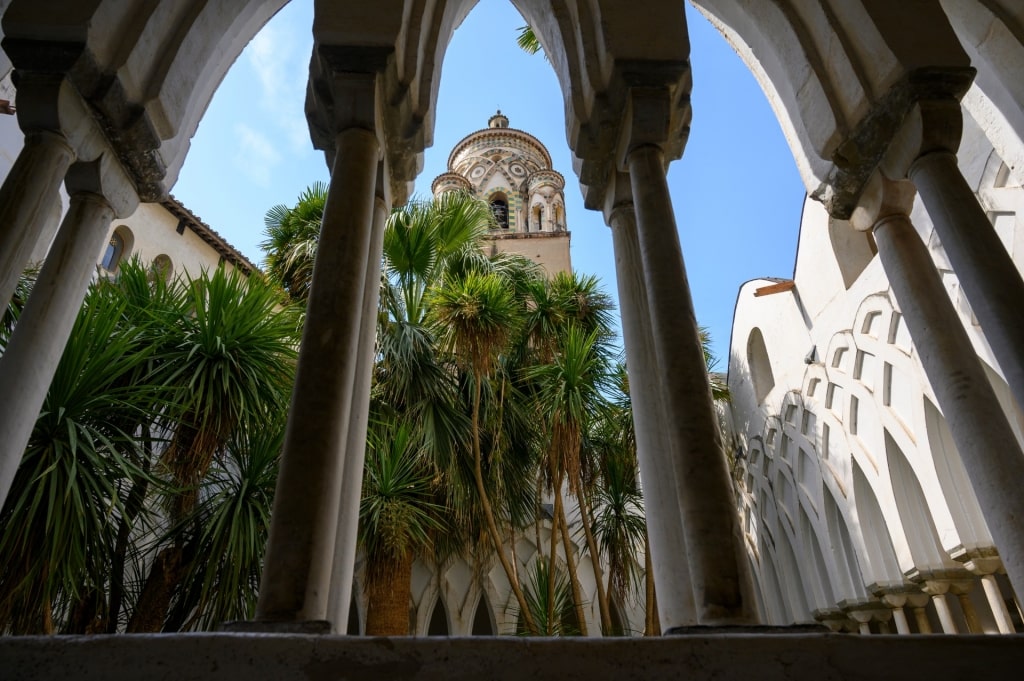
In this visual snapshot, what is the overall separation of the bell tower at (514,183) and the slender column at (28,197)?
834 inches

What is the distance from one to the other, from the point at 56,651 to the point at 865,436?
987cm

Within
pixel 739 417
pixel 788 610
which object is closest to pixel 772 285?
pixel 739 417

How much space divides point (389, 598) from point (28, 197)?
596cm

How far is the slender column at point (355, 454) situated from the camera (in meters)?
3.32

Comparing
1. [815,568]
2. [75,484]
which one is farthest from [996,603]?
[75,484]

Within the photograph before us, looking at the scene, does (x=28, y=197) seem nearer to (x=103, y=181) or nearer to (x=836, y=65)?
(x=103, y=181)

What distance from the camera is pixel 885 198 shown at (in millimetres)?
4285

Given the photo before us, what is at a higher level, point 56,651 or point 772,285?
point 772,285

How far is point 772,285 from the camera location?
41.7 feet

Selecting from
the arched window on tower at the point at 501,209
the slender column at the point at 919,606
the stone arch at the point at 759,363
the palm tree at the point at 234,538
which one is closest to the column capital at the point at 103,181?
the palm tree at the point at 234,538

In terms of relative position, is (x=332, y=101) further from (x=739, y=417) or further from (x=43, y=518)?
(x=739, y=417)

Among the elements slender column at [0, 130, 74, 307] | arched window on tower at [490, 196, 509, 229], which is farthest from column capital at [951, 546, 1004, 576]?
arched window on tower at [490, 196, 509, 229]

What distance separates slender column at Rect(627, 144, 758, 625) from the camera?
247 centimetres

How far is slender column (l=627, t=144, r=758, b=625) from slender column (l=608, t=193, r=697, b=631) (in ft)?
0.69
